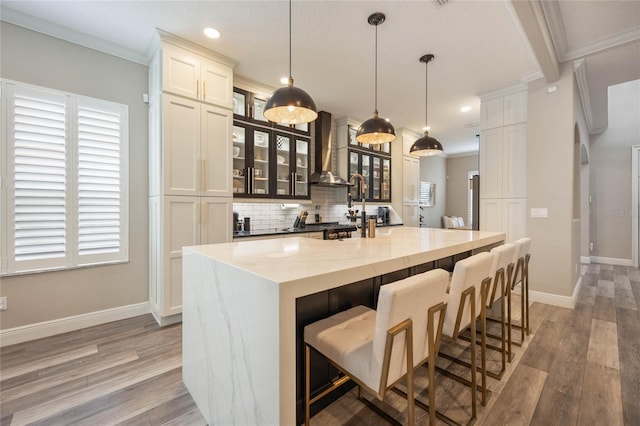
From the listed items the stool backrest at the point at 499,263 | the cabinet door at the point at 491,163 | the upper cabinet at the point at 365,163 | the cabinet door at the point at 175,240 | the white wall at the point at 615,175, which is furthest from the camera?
the white wall at the point at 615,175

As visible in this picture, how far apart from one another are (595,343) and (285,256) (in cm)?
286

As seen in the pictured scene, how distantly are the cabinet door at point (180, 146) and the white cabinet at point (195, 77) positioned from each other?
4.5 inches

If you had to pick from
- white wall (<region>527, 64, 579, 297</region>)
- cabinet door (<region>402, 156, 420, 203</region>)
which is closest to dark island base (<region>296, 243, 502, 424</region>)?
white wall (<region>527, 64, 579, 297</region>)

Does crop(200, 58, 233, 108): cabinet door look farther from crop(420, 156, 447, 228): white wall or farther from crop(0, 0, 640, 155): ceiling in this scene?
crop(420, 156, 447, 228): white wall

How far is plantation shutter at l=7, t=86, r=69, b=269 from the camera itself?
2398 millimetres

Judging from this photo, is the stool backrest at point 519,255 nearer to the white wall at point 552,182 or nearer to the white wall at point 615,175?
the white wall at point 552,182

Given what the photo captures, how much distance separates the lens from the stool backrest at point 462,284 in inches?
55.4

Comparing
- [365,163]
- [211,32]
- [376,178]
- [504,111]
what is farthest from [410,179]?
[211,32]

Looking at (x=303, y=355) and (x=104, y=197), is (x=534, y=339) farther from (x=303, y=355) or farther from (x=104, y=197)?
(x=104, y=197)

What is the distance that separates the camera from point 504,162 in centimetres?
386

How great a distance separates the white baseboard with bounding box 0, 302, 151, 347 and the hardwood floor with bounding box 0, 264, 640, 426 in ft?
0.27

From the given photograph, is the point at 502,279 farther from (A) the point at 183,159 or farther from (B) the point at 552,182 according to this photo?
(A) the point at 183,159

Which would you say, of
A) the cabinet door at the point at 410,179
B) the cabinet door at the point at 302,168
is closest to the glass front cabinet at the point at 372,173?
the cabinet door at the point at 410,179

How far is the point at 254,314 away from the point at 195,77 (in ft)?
9.22
